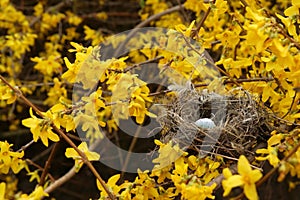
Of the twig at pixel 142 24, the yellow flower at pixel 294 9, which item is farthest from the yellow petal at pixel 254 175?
the twig at pixel 142 24

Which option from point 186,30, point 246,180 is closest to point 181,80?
point 186,30

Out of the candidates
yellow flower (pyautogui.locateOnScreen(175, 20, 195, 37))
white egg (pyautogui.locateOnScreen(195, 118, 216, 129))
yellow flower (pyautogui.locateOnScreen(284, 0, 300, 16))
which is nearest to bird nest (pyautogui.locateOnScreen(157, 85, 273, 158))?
white egg (pyautogui.locateOnScreen(195, 118, 216, 129))

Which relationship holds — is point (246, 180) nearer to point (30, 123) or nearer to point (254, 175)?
point (254, 175)

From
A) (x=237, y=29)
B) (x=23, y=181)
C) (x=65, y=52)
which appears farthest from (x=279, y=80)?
(x=23, y=181)

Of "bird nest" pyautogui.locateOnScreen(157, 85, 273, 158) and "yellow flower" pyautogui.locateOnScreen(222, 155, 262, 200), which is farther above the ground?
"yellow flower" pyautogui.locateOnScreen(222, 155, 262, 200)

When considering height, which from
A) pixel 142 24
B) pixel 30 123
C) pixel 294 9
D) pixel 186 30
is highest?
pixel 294 9

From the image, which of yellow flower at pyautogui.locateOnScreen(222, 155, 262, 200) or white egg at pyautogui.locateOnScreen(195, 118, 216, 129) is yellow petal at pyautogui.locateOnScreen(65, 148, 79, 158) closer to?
white egg at pyautogui.locateOnScreen(195, 118, 216, 129)
